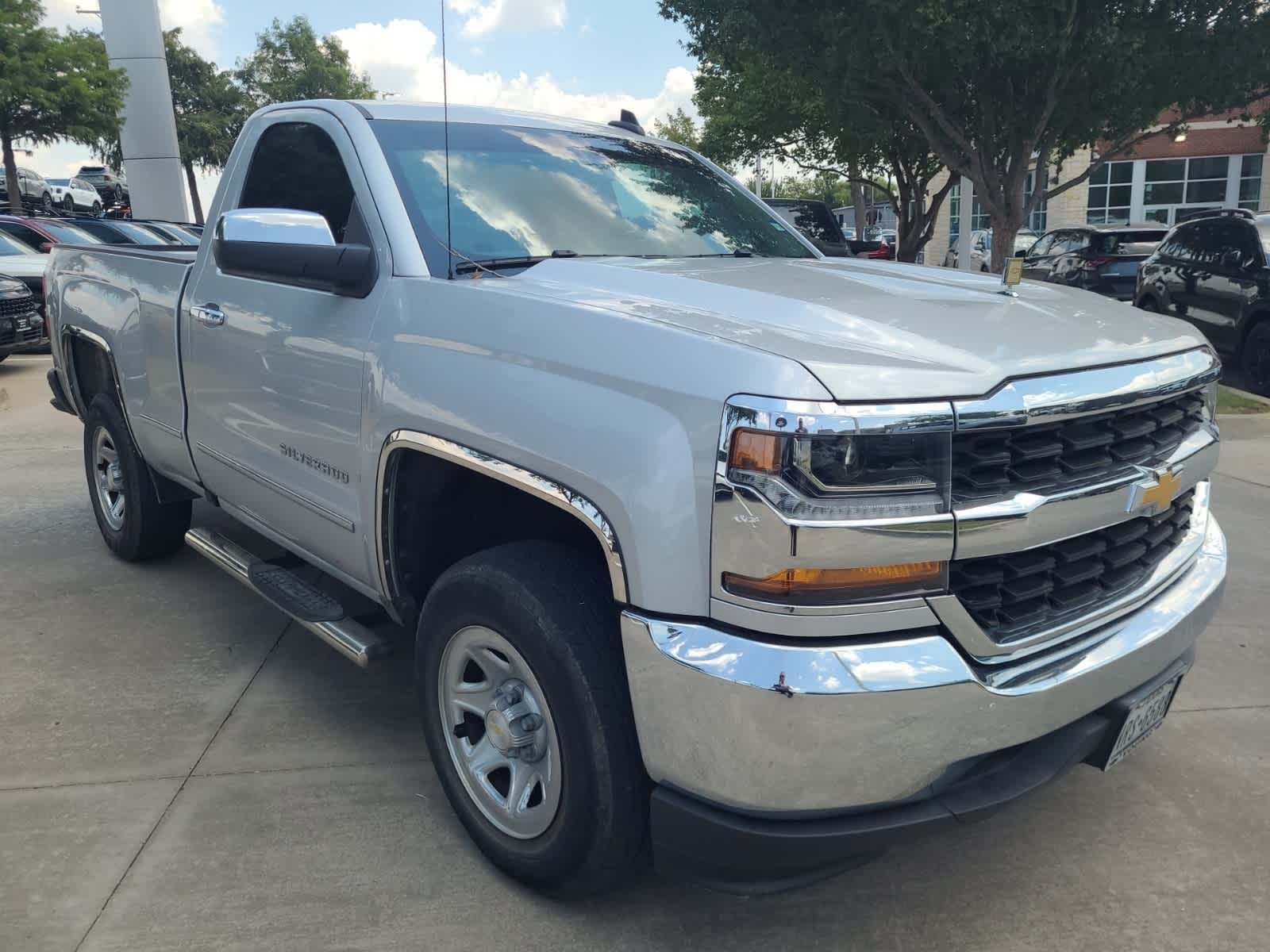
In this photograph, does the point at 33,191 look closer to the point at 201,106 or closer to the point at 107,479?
the point at 201,106

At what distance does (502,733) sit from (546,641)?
14.3 inches

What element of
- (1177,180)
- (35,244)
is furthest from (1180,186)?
(35,244)

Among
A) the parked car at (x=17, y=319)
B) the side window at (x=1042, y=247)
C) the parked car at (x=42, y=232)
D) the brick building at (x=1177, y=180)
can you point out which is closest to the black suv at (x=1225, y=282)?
the side window at (x=1042, y=247)

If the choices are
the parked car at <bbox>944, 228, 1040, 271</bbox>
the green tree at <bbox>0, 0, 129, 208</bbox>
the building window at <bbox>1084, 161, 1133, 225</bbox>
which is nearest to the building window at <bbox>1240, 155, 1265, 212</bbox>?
the building window at <bbox>1084, 161, 1133, 225</bbox>

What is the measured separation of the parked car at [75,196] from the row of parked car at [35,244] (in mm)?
22388

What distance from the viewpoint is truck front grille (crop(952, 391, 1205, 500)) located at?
1.94 m

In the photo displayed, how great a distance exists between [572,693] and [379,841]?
1.02 m

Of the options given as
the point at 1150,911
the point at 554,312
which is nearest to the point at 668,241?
the point at 554,312

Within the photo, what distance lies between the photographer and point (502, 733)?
242 centimetres

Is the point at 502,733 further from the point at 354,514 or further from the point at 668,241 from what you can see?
the point at 668,241

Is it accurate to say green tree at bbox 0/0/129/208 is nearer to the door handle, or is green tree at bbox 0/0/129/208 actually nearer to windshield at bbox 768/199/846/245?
windshield at bbox 768/199/846/245

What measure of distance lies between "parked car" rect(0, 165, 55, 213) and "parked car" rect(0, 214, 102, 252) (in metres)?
18.5

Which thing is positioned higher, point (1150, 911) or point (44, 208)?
point (44, 208)

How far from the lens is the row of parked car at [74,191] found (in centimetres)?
3133
